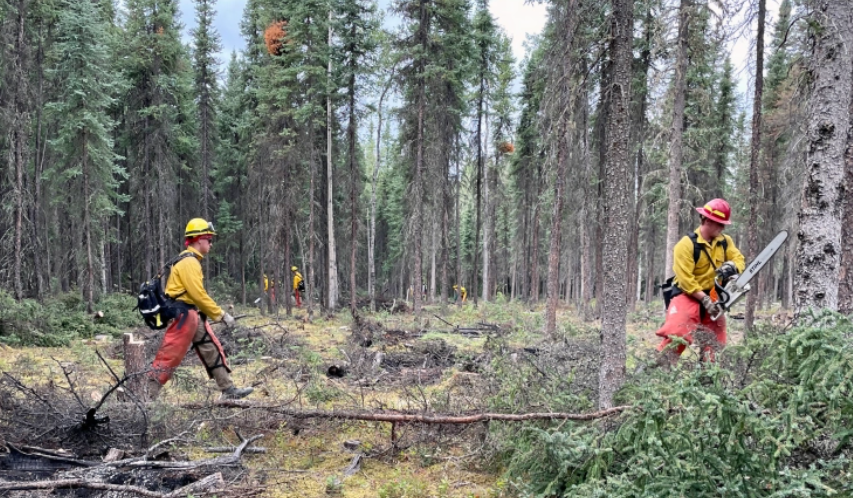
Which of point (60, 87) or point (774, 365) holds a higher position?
point (60, 87)

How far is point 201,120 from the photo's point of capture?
23641 mm

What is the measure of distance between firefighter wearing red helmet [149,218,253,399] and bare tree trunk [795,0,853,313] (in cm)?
596

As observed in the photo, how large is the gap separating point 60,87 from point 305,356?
51.5 ft

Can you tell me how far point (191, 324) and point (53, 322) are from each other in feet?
33.1

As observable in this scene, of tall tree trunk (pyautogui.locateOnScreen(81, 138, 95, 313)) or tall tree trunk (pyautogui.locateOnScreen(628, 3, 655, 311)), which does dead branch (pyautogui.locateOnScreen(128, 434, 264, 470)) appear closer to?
tall tree trunk (pyautogui.locateOnScreen(628, 3, 655, 311))

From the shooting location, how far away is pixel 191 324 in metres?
5.52

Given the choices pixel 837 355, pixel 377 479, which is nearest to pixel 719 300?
pixel 837 355

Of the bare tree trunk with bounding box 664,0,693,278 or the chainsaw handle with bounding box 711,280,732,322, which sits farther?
the bare tree trunk with bounding box 664,0,693,278

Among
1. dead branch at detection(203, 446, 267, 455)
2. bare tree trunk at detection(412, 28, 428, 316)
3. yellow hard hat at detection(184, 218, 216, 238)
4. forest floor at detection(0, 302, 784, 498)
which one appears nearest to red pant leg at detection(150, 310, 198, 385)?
forest floor at detection(0, 302, 784, 498)

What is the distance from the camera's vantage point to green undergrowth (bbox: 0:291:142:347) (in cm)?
1164

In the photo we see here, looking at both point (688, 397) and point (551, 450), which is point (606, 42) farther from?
point (551, 450)

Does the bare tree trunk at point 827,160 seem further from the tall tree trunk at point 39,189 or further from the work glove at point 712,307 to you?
the tall tree trunk at point 39,189

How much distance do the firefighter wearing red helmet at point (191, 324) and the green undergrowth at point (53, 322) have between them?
8.00 metres

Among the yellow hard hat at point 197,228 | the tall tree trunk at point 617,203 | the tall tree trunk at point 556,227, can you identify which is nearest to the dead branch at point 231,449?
the yellow hard hat at point 197,228
